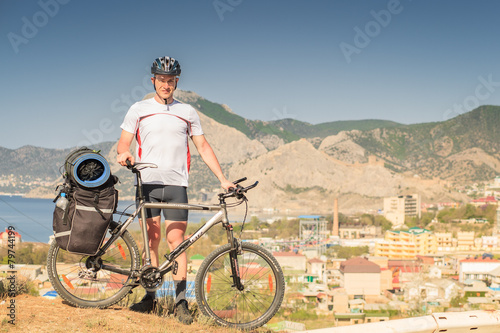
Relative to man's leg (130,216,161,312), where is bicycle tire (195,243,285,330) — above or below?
below

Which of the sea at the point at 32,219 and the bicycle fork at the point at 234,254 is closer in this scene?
the bicycle fork at the point at 234,254

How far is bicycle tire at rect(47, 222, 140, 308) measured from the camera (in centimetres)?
312

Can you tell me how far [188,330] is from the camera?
9.90 feet

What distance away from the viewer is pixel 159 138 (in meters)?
3.22

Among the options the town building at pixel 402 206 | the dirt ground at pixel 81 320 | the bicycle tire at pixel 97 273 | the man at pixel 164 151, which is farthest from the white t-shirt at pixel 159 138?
the town building at pixel 402 206

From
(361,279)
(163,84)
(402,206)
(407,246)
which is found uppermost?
(402,206)

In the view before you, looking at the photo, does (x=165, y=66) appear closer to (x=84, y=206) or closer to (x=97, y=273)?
(x=84, y=206)

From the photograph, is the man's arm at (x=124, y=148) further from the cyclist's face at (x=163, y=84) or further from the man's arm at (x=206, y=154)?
the man's arm at (x=206, y=154)

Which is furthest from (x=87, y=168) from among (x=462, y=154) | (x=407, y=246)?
(x=462, y=154)

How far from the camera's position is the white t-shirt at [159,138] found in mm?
3219

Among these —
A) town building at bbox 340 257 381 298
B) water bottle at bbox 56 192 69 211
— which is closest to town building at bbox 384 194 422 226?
town building at bbox 340 257 381 298

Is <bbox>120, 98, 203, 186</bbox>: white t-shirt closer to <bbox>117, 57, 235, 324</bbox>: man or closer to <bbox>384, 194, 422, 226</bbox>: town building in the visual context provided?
<bbox>117, 57, 235, 324</bbox>: man

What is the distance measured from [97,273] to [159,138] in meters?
1.00

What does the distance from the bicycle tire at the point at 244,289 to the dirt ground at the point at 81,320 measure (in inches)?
5.3
